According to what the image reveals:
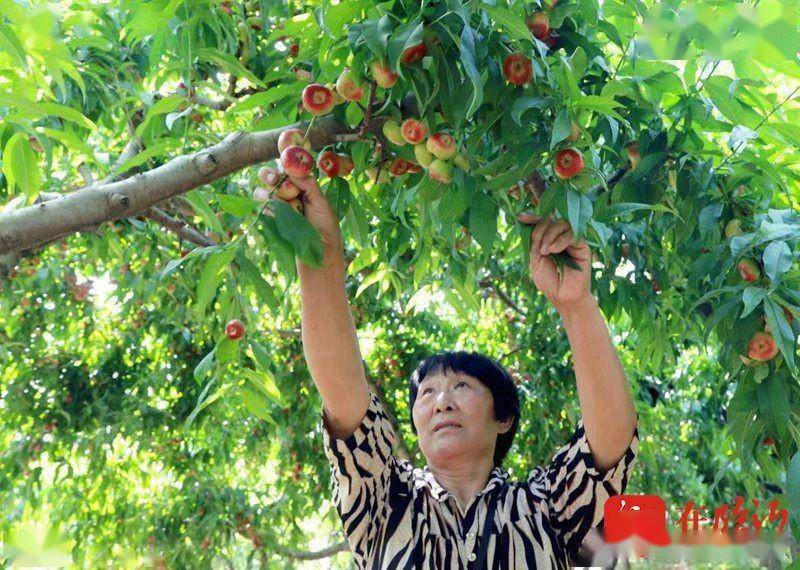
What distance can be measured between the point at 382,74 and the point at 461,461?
2.75 ft

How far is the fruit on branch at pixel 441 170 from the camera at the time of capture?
4.78 feet

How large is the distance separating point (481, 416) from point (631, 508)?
48cm

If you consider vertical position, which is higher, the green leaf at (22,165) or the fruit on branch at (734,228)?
the green leaf at (22,165)

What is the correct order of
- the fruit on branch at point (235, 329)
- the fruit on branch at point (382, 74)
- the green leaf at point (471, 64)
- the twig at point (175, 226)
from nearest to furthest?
the green leaf at point (471, 64) < the fruit on branch at point (382, 74) < the fruit on branch at point (235, 329) < the twig at point (175, 226)

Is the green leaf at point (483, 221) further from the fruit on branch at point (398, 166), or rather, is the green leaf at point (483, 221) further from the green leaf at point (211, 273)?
the green leaf at point (211, 273)

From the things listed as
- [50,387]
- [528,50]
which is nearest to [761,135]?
[528,50]

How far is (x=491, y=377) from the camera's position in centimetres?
191

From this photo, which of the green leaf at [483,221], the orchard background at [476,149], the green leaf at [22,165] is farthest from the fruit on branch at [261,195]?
Result: the green leaf at [22,165]

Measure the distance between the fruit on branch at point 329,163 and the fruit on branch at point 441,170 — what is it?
179 millimetres

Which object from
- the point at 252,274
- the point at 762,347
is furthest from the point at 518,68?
the point at 762,347

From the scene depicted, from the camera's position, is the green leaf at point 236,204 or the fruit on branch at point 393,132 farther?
the fruit on branch at point 393,132

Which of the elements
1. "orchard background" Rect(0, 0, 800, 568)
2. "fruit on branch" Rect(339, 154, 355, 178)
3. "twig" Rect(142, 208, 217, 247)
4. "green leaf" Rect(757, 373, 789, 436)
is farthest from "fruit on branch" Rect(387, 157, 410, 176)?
"twig" Rect(142, 208, 217, 247)

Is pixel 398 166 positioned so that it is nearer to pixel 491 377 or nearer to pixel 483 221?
pixel 483 221

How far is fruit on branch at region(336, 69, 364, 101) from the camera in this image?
139 centimetres
